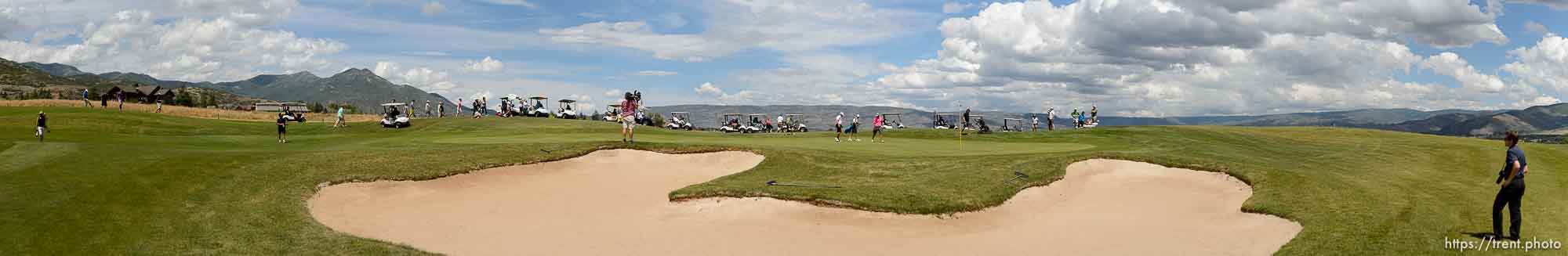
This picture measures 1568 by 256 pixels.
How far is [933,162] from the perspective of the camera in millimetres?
26078

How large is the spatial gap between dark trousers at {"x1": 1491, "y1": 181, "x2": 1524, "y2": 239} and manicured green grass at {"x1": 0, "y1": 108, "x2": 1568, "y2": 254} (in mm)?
679

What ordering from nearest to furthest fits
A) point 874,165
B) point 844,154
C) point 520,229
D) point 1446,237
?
point 1446,237
point 520,229
point 874,165
point 844,154

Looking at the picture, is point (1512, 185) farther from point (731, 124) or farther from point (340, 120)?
point (340, 120)

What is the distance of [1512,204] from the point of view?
1426 centimetres

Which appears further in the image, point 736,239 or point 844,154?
point 844,154

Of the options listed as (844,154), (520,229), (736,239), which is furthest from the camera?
(844,154)

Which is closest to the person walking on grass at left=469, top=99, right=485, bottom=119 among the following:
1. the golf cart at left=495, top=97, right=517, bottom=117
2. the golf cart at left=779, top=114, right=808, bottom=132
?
the golf cart at left=495, top=97, right=517, bottom=117

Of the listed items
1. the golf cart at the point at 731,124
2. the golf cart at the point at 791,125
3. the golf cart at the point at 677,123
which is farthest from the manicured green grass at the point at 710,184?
the golf cart at the point at 677,123

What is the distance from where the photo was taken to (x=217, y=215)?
1639 centimetres

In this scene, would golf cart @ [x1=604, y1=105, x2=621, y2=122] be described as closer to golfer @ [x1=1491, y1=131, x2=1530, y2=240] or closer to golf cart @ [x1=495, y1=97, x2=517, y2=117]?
golf cart @ [x1=495, y1=97, x2=517, y2=117]

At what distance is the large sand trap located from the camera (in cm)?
1569

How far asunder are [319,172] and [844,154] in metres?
15.9

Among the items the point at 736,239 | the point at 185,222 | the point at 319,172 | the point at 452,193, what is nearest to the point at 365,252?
the point at 185,222

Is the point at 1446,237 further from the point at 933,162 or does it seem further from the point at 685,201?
the point at 685,201
